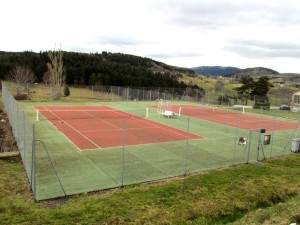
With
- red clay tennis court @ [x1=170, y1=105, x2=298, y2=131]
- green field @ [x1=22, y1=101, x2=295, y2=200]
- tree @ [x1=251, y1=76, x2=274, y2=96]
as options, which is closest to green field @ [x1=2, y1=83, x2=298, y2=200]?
green field @ [x1=22, y1=101, x2=295, y2=200]

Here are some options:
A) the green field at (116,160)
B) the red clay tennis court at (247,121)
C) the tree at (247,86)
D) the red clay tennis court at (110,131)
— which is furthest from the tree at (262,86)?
the green field at (116,160)

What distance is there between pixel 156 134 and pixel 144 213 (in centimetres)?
1413

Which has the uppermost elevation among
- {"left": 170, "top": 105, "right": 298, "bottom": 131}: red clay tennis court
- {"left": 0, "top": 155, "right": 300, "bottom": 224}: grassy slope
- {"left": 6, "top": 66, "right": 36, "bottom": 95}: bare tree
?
{"left": 6, "top": 66, "right": 36, "bottom": 95}: bare tree

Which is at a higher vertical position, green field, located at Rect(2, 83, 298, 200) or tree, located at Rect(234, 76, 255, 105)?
tree, located at Rect(234, 76, 255, 105)

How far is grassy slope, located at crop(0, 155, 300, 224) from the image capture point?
926cm

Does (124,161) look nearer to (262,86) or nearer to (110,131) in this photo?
(110,131)

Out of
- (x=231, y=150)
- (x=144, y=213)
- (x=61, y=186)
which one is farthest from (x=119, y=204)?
(x=231, y=150)

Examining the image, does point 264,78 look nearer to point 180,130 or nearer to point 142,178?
point 180,130

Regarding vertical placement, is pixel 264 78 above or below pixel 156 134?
above

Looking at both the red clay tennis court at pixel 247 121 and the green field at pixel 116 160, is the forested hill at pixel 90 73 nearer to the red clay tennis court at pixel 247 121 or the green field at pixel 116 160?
the red clay tennis court at pixel 247 121

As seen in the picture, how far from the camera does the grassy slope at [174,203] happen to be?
926 cm

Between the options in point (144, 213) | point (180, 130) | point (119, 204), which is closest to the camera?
point (144, 213)

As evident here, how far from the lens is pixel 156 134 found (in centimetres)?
2372

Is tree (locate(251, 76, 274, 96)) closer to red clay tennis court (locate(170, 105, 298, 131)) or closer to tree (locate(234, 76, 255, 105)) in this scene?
tree (locate(234, 76, 255, 105))
